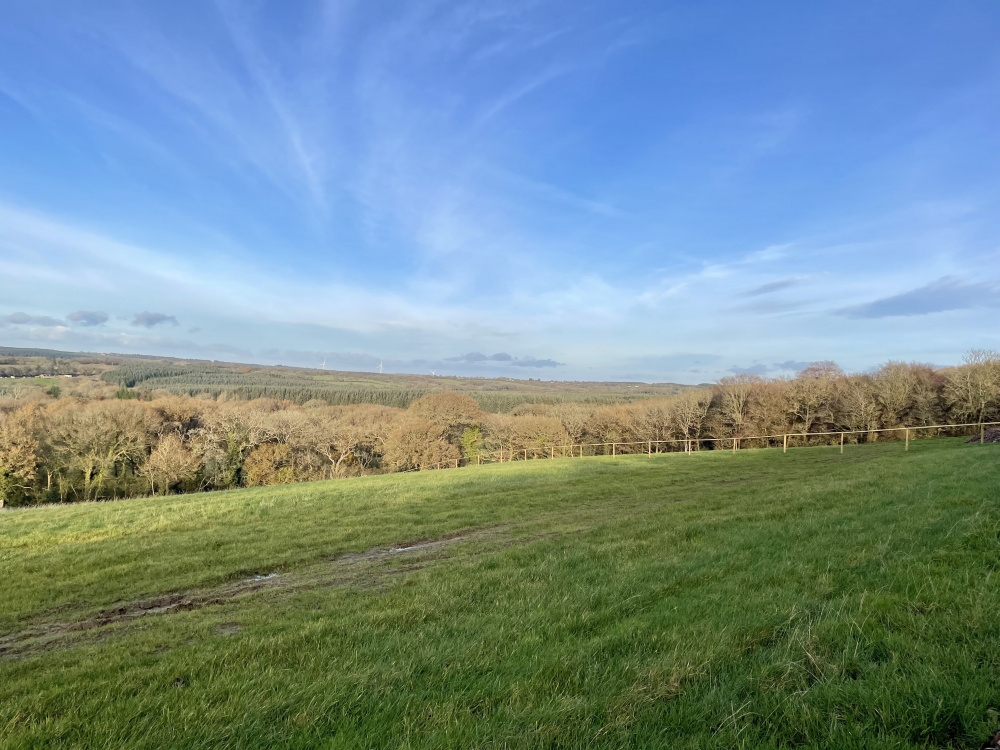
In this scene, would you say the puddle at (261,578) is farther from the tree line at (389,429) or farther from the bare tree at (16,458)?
the bare tree at (16,458)

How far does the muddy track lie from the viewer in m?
8.34

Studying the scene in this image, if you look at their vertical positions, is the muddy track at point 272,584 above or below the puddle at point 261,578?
above

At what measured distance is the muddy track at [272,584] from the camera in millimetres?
8344

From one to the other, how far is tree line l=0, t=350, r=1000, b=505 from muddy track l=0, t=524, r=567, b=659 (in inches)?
1721

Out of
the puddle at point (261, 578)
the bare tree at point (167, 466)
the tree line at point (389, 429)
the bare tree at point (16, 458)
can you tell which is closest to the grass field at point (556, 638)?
the puddle at point (261, 578)

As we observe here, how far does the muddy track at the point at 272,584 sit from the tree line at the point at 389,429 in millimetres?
43723

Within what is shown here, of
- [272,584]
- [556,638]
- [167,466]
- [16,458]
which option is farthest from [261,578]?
[16,458]

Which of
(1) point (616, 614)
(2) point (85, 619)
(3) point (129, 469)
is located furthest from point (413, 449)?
(1) point (616, 614)

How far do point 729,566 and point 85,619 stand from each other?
11.8 metres

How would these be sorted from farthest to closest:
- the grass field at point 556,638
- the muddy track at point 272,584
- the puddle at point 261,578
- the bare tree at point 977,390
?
1. the bare tree at point 977,390
2. the puddle at point 261,578
3. the muddy track at point 272,584
4. the grass field at point 556,638

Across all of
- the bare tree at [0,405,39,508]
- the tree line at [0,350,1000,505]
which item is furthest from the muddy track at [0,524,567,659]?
the bare tree at [0,405,39,508]

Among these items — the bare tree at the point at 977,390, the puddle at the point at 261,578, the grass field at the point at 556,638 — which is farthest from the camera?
the bare tree at the point at 977,390

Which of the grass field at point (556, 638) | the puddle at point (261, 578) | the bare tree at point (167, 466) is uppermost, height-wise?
the grass field at point (556, 638)

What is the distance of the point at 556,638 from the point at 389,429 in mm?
76325
